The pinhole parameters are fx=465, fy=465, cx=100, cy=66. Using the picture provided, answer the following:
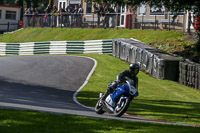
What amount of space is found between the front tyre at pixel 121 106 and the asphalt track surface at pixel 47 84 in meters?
0.16

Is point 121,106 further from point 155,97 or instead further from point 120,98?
point 155,97

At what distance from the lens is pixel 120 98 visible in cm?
1139

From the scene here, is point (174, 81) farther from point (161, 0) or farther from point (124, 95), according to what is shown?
point (124, 95)

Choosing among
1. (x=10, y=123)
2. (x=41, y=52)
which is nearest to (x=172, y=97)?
(x=10, y=123)

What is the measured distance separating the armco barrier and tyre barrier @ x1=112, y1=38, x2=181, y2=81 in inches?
167

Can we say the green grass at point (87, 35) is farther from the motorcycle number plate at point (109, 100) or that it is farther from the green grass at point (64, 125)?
the green grass at point (64, 125)

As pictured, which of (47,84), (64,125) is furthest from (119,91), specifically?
(47,84)

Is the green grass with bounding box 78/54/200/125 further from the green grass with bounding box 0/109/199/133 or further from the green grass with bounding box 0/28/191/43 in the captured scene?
the green grass with bounding box 0/28/191/43

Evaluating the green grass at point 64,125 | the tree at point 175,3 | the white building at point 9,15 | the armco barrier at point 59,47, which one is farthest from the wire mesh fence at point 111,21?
the green grass at point 64,125

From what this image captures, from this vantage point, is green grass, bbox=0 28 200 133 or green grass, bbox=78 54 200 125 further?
green grass, bbox=78 54 200 125

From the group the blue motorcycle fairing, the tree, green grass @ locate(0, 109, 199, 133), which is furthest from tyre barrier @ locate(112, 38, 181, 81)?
green grass @ locate(0, 109, 199, 133)

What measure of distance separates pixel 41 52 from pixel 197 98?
22534 millimetres

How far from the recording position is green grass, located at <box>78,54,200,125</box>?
522 inches

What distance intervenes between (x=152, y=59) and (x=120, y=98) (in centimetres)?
1285
